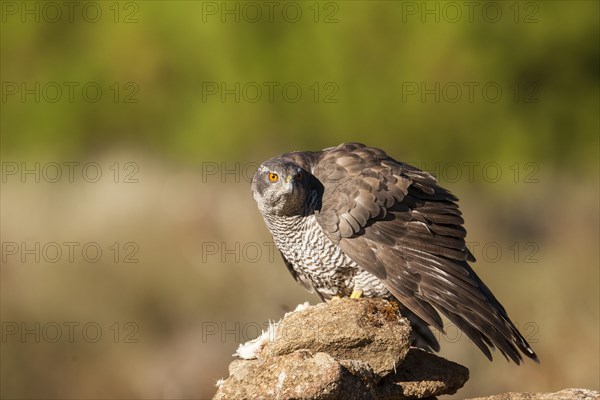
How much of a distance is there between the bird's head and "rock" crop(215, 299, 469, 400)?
859 mm

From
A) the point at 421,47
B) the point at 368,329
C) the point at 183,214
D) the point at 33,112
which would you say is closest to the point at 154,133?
the point at 33,112

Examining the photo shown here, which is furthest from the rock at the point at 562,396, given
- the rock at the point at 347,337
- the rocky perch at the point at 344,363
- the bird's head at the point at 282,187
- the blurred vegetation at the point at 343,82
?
the blurred vegetation at the point at 343,82

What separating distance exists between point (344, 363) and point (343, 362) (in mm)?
14

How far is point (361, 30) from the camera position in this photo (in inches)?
700

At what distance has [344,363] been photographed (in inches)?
279

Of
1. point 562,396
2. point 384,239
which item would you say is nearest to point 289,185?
point 384,239

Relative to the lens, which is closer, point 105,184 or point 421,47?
point 105,184

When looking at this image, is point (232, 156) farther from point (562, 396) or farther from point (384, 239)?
point (562, 396)

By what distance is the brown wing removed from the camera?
7.91 m

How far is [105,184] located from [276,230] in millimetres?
6667

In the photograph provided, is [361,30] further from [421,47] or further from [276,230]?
[276,230]

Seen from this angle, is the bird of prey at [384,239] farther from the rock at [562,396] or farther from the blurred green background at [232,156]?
the blurred green background at [232,156]

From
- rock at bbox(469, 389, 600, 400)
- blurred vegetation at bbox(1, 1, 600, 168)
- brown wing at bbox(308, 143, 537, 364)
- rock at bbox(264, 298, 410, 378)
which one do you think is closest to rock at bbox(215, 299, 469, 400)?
rock at bbox(264, 298, 410, 378)

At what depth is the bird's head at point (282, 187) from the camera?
8195mm
